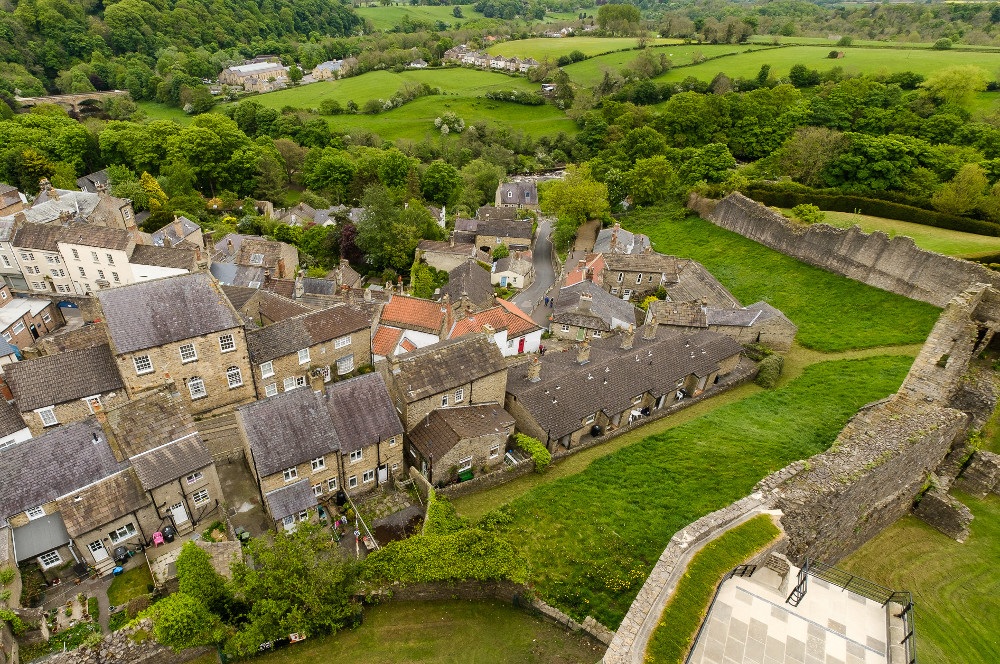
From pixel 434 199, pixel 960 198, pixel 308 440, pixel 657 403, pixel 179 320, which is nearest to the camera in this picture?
pixel 308 440

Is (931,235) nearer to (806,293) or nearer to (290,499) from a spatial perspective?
(806,293)

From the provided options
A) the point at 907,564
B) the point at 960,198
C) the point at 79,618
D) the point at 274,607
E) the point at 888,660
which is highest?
the point at 960,198

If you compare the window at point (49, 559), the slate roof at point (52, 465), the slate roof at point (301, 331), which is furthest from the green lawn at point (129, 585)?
the slate roof at point (301, 331)

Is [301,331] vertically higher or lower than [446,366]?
lower

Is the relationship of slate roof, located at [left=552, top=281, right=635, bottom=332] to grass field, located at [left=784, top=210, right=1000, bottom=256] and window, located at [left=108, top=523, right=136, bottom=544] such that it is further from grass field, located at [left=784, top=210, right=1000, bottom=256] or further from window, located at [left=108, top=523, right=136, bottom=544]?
window, located at [left=108, top=523, right=136, bottom=544]

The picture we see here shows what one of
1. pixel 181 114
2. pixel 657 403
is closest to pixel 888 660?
pixel 657 403

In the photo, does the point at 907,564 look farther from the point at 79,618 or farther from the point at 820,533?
the point at 79,618

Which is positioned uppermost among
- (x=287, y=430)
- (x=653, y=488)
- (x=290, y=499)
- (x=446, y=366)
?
(x=446, y=366)

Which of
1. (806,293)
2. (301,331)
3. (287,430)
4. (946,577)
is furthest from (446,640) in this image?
(806,293)
